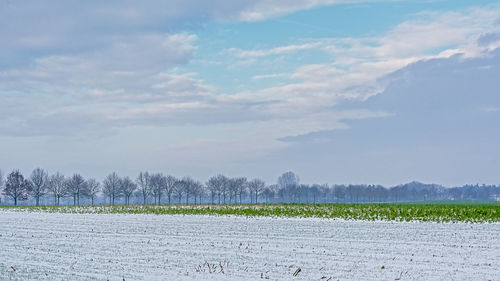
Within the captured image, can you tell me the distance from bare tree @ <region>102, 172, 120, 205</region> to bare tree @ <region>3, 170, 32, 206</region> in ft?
68.7

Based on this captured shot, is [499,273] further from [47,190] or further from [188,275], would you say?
[47,190]

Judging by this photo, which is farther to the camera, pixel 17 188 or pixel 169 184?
pixel 169 184

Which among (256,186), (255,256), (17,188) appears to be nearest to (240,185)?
(256,186)

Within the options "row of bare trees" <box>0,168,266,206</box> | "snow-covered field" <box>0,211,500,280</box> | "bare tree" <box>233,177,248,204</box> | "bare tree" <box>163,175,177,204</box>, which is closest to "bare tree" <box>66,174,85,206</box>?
"row of bare trees" <box>0,168,266,206</box>

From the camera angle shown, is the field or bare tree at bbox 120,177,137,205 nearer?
the field

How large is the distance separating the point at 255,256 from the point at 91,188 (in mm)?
130831

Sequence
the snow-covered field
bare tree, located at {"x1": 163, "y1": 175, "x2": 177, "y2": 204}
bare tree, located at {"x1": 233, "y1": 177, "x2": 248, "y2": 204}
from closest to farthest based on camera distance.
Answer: the snow-covered field → bare tree, located at {"x1": 163, "y1": 175, "x2": 177, "y2": 204} → bare tree, located at {"x1": 233, "y1": 177, "x2": 248, "y2": 204}

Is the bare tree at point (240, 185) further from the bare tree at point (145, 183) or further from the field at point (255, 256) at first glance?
the field at point (255, 256)

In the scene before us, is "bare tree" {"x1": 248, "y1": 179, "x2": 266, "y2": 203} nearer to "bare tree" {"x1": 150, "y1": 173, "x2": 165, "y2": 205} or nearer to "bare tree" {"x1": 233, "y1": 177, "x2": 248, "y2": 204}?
"bare tree" {"x1": 233, "y1": 177, "x2": 248, "y2": 204}

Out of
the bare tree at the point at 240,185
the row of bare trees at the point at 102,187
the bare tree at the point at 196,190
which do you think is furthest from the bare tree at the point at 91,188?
the bare tree at the point at 240,185

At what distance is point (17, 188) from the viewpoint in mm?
123188

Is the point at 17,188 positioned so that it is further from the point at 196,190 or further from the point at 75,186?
the point at 196,190

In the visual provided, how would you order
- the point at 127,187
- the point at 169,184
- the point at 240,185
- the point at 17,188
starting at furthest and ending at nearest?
the point at 240,185, the point at 169,184, the point at 127,187, the point at 17,188

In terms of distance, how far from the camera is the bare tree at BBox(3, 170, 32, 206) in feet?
399
